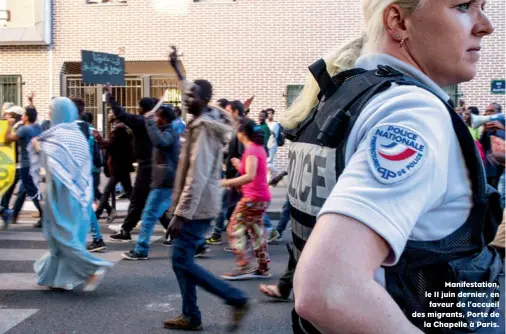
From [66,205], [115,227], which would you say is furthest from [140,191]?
[115,227]

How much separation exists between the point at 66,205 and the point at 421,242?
507 centimetres

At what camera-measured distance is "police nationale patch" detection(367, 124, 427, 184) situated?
3.41ft

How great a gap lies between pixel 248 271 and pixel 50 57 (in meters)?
12.1

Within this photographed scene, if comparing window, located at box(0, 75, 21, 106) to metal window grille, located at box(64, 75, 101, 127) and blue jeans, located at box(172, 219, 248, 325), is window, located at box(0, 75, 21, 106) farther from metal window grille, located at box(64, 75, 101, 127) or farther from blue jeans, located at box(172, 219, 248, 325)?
blue jeans, located at box(172, 219, 248, 325)

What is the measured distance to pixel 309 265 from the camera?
3.37 feet

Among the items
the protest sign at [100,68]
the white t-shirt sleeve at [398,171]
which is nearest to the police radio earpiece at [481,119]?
the protest sign at [100,68]

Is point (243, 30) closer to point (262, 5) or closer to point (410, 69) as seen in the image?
point (262, 5)

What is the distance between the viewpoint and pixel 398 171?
1035mm

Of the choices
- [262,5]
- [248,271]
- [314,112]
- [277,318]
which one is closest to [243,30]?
[262,5]

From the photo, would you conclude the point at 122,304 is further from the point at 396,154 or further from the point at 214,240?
the point at 396,154

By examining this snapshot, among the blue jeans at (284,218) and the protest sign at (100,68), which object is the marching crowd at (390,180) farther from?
the protest sign at (100,68)

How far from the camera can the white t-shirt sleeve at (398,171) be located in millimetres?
1024

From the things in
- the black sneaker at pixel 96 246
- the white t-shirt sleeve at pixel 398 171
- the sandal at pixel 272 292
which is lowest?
the black sneaker at pixel 96 246

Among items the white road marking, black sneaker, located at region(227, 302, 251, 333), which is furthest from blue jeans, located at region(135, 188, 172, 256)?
black sneaker, located at region(227, 302, 251, 333)
